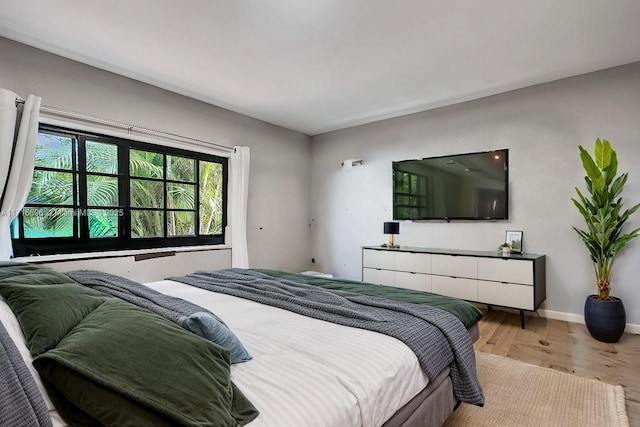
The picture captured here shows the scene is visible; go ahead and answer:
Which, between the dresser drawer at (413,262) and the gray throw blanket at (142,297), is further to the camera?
the dresser drawer at (413,262)

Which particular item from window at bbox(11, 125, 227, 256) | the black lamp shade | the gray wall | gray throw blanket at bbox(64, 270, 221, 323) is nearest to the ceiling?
the gray wall

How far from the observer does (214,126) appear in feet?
13.4

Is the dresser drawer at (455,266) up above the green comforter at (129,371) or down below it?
below

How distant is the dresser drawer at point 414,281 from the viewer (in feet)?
12.1

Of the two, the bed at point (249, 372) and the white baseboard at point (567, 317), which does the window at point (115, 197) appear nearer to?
the bed at point (249, 372)

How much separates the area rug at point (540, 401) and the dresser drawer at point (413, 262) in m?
1.45

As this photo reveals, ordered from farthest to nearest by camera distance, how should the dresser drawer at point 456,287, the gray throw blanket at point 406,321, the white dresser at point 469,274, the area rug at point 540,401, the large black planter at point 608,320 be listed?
the dresser drawer at point 456,287 → the white dresser at point 469,274 → the large black planter at point 608,320 → the area rug at point 540,401 → the gray throw blanket at point 406,321

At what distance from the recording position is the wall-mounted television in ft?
11.9

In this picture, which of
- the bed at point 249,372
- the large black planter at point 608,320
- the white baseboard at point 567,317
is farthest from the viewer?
the white baseboard at point 567,317

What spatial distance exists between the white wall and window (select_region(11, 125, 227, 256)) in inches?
90.5

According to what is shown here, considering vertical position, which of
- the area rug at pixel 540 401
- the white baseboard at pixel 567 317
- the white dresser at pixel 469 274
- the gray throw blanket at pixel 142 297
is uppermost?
the gray throw blanket at pixel 142 297

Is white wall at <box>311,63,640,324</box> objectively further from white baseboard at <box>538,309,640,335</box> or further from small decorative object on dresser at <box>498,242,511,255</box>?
small decorative object on dresser at <box>498,242,511,255</box>

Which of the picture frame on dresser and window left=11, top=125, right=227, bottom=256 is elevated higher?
window left=11, top=125, right=227, bottom=256

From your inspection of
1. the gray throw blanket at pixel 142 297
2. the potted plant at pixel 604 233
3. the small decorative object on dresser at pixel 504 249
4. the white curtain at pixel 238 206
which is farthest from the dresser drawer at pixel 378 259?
the gray throw blanket at pixel 142 297
